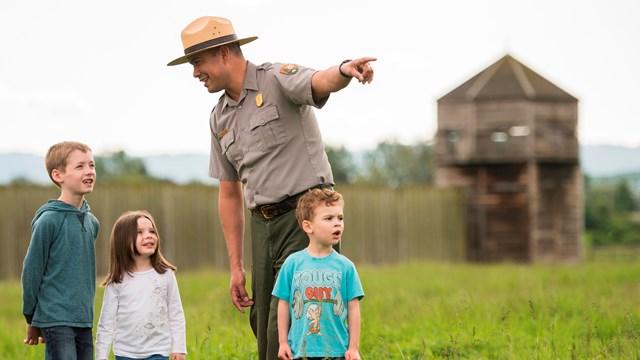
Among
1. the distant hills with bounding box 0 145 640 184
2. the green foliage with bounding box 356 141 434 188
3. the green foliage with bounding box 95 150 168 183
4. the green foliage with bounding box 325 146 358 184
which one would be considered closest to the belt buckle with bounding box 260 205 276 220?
the green foliage with bounding box 325 146 358 184

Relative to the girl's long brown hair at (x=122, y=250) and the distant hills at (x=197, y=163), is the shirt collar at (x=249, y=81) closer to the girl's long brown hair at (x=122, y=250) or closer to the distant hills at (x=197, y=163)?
the girl's long brown hair at (x=122, y=250)

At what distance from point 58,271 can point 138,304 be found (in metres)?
0.46

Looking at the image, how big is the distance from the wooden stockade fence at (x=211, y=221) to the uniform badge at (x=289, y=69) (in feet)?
52.3

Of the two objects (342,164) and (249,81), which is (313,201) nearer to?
(249,81)

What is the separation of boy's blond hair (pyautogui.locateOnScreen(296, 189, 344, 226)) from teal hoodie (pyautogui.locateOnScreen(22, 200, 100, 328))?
1277 mm

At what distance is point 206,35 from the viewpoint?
17.5 feet

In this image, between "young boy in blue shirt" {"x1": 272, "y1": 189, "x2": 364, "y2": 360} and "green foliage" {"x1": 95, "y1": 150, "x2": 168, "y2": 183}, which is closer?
"young boy in blue shirt" {"x1": 272, "y1": 189, "x2": 364, "y2": 360}

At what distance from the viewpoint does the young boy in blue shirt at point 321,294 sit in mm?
4605

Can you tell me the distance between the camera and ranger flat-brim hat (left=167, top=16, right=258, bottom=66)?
533cm

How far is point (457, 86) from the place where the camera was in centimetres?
3047

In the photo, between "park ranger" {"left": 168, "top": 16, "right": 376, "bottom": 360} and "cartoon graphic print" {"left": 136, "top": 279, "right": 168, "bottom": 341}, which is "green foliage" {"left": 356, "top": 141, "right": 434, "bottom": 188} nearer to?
"park ranger" {"left": 168, "top": 16, "right": 376, "bottom": 360}

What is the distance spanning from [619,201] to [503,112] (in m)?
51.3

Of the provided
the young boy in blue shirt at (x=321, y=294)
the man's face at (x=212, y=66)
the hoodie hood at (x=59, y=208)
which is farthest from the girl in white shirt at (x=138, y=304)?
the man's face at (x=212, y=66)

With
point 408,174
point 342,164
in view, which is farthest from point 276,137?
point 408,174
